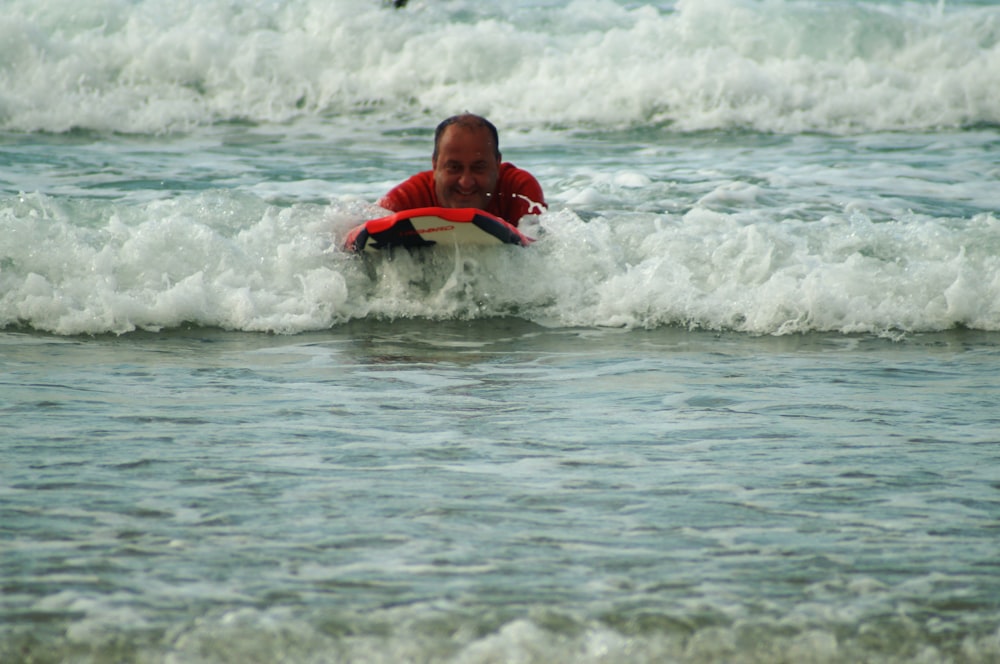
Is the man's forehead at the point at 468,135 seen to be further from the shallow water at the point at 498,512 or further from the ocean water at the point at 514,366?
the shallow water at the point at 498,512

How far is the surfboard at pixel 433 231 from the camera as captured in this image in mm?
6223

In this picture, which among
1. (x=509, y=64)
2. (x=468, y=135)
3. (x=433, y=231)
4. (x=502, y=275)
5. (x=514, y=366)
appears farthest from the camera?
(x=509, y=64)

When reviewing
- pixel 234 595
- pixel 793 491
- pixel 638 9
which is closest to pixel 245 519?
pixel 234 595

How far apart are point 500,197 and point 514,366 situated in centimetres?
231

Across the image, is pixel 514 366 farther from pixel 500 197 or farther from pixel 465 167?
pixel 500 197

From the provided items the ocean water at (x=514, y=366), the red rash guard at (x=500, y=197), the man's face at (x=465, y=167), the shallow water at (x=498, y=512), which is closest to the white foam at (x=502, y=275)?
the ocean water at (x=514, y=366)

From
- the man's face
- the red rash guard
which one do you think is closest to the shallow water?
the man's face

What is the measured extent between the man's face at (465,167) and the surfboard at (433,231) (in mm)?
453

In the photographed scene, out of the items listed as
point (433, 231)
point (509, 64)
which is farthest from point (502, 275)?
point (509, 64)

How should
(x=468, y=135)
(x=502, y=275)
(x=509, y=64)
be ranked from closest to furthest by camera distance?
(x=502, y=275) → (x=468, y=135) → (x=509, y=64)

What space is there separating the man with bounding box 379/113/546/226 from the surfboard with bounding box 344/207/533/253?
1.50ft

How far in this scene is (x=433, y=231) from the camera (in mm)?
6336

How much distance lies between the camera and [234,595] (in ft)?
7.81

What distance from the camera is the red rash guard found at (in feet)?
22.9
